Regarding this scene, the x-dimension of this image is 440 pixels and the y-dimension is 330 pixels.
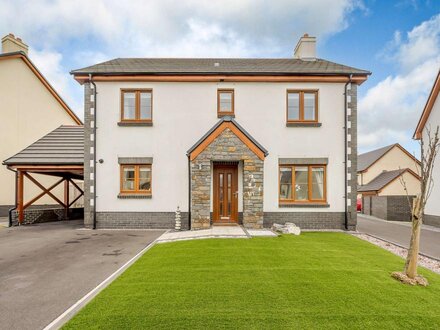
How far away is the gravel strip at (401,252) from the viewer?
7595 millimetres

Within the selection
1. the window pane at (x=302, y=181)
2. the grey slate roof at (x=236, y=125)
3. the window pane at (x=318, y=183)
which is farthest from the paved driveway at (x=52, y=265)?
the window pane at (x=318, y=183)

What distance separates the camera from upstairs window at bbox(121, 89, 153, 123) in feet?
44.6

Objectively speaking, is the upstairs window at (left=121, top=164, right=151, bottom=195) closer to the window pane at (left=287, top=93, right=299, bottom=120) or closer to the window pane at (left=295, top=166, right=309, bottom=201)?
the window pane at (left=295, top=166, right=309, bottom=201)

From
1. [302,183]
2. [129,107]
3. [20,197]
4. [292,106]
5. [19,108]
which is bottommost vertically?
[20,197]

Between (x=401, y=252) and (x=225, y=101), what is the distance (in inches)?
366

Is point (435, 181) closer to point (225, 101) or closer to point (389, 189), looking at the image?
point (389, 189)

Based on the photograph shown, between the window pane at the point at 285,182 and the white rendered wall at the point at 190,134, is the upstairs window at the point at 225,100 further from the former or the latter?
the window pane at the point at 285,182

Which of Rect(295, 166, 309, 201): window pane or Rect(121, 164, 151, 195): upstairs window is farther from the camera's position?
Rect(121, 164, 151, 195): upstairs window

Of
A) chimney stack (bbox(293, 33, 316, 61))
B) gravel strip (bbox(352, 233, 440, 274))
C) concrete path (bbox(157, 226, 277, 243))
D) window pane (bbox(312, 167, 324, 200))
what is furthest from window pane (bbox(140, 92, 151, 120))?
gravel strip (bbox(352, 233, 440, 274))

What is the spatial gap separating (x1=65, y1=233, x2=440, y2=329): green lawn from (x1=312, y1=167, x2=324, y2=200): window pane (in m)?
5.05

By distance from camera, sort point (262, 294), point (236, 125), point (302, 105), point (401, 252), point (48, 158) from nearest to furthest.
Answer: point (262, 294) → point (401, 252) → point (236, 125) → point (302, 105) → point (48, 158)

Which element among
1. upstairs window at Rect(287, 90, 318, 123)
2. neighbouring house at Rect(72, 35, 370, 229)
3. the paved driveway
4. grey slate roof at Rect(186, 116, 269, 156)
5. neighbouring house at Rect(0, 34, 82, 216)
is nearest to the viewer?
the paved driveway

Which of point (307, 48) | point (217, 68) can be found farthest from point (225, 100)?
point (307, 48)

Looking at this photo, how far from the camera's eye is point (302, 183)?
43.6ft
